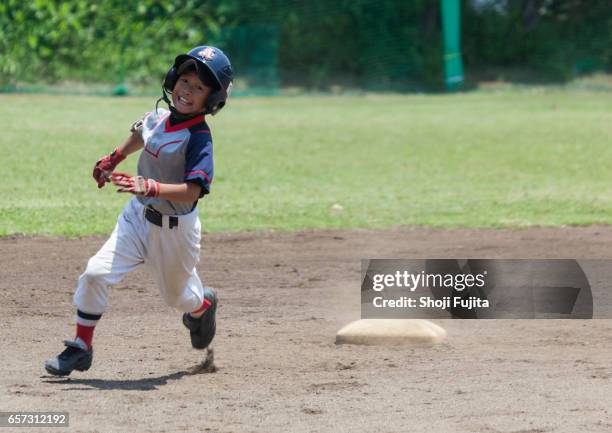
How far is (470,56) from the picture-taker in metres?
27.0

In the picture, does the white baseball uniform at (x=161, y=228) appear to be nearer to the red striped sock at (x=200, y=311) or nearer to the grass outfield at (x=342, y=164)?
the red striped sock at (x=200, y=311)

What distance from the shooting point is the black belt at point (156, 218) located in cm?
561

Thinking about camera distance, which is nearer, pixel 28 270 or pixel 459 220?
pixel 28 270

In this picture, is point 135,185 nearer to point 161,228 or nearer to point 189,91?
point 161,228

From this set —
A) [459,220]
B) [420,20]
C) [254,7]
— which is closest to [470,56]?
[420,20]

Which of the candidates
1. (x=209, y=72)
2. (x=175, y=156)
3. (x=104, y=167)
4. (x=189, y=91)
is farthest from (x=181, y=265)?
(x=209, y=72)

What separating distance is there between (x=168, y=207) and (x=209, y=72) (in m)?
0.73

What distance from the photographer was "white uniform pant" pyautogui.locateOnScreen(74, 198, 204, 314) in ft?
18.4

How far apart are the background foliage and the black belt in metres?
16.2

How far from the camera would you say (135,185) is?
16.9 ft

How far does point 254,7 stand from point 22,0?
20.1ft

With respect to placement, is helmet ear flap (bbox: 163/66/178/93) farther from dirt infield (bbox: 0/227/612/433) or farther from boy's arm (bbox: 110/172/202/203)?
dirt infield (bbox: 0/227/612/433)

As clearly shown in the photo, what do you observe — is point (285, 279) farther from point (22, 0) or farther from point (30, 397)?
point (22, 0)

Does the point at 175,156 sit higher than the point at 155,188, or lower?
higher
